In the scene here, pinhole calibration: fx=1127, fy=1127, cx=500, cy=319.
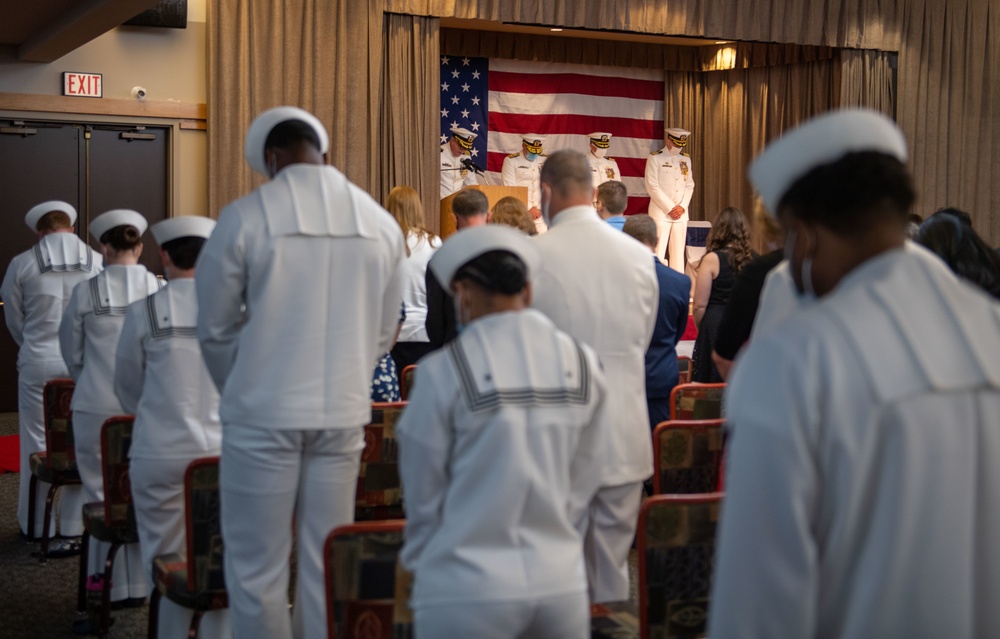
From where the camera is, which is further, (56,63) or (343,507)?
(56,63)

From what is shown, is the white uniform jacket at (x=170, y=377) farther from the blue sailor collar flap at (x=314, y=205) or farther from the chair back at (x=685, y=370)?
the chair back at (x=685, y=370)

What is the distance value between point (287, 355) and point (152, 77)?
24.9 feet

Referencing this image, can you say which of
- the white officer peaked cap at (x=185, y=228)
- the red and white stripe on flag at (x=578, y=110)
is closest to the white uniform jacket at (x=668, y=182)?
the red and white stripe on flag at (x=578, y=110)

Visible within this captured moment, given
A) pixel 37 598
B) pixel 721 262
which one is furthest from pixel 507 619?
pixel 721 262

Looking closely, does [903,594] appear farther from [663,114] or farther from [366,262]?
[663,114]

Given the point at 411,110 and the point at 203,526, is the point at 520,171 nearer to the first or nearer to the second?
the point at 411,110

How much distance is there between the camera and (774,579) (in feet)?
3.94

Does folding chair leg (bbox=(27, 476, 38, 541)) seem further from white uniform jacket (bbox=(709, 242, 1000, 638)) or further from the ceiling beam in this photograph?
white uniform jacket (bbox=(709, 242, 1000, 638))

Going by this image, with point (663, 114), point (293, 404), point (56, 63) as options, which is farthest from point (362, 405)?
point (663, 114)

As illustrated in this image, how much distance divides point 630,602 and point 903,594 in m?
1.62

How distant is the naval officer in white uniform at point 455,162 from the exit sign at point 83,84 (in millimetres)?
3875

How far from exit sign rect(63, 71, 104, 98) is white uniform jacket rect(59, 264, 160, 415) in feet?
18.6

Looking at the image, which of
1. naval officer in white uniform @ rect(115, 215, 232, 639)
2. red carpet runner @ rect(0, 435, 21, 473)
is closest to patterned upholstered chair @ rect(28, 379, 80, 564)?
naval officer in white uniform @ rect(115, 215, 232, 639)

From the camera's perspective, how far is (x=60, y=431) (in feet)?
15.6
